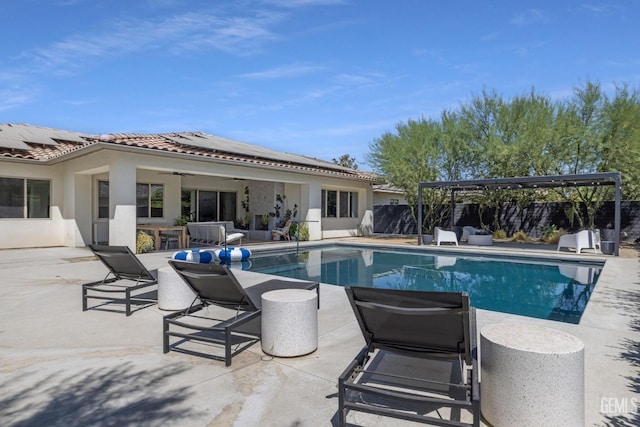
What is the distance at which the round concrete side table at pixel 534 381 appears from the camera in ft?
8.36

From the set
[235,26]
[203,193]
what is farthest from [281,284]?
[203,193]

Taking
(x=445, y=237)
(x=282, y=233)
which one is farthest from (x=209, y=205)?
(x=445, y=237)

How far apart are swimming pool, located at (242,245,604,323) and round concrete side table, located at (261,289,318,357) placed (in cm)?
448

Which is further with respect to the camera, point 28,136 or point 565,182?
point 28,136

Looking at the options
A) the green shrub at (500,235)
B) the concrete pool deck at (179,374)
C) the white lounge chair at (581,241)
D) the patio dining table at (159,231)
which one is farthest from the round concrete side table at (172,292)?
the green shrub at (500,235)

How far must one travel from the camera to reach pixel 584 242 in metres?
14.3

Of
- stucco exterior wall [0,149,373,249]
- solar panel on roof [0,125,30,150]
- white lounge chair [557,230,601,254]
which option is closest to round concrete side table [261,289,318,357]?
stucco exterior wall [0,149,373,249]

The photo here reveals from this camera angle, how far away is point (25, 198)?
573 inches

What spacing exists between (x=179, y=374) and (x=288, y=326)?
1.12 m

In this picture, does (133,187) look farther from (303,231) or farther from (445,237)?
(445,237)

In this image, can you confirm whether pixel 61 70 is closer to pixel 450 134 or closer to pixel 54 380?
pixel 54 380

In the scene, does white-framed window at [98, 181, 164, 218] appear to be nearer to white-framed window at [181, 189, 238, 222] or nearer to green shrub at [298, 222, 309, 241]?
white-framed window at [181, 189, 238, 222]

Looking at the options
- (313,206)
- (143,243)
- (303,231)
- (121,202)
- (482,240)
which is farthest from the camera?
(313,206)

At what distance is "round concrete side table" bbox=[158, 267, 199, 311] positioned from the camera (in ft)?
19.2
